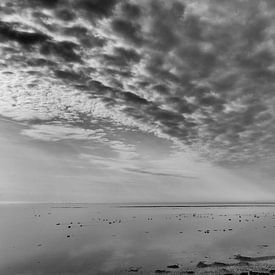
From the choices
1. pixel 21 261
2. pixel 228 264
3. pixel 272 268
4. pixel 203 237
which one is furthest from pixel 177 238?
pixel 21 261

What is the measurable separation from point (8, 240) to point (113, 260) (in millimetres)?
28898

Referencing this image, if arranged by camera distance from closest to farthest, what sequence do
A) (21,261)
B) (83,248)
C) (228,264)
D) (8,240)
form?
(228,264)
(21,261)
(83,248)
(8,240)

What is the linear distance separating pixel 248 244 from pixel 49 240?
3790cm

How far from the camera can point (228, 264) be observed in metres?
38.8

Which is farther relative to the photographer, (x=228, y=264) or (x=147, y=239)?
(x=147, y=239)

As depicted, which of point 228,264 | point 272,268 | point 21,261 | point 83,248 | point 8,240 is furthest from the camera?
point 8,240

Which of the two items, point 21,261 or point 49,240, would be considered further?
point 49,240

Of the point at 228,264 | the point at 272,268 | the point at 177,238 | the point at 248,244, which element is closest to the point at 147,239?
the point at 177,238

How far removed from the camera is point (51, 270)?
1454 inches

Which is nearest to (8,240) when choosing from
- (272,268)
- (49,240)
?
(49,240)

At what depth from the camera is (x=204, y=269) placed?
36156 millimetres

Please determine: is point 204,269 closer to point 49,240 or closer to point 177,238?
point 177,238

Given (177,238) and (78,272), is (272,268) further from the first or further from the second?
(177,238)

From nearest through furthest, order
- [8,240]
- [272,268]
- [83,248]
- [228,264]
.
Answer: [272,268]
[228,264]
[83,248]
[8,240]
